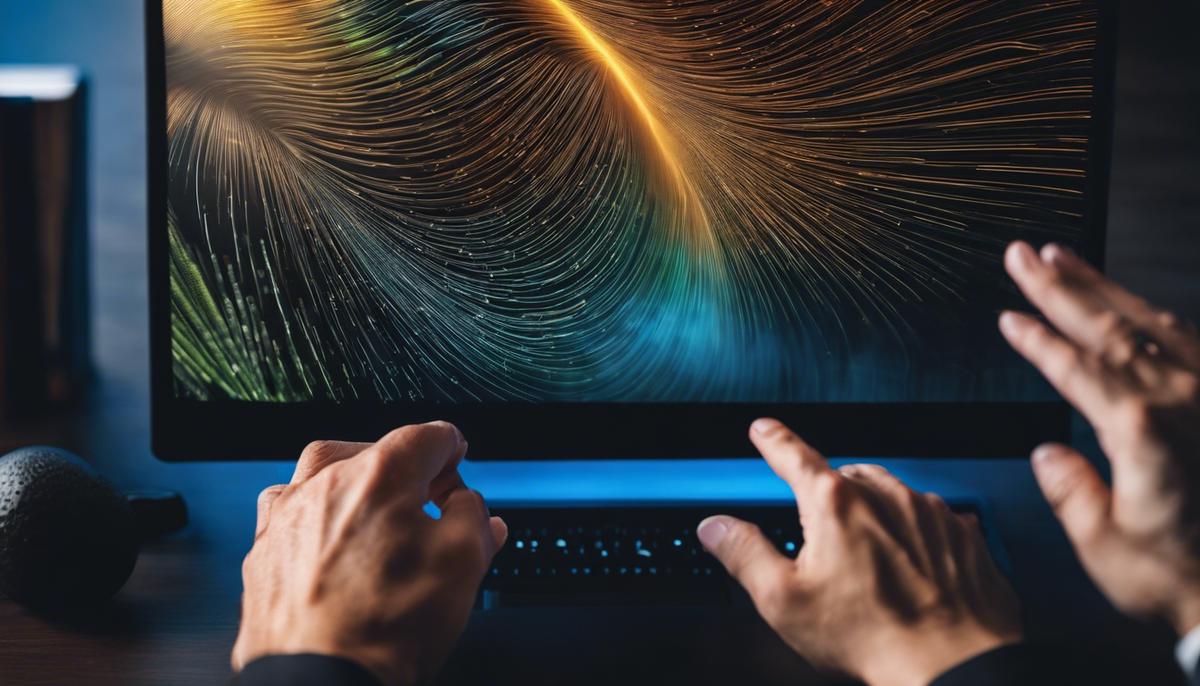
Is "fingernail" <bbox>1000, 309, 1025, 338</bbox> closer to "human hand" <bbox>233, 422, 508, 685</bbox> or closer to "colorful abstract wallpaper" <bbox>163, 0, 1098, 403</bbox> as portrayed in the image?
"colorful abstract wallpaper" <bbox>163, 0, 1098, 403</bbox>

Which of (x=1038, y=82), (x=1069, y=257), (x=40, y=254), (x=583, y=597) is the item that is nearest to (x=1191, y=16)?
(x=1038, y=82)

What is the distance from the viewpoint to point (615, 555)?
2.33ft

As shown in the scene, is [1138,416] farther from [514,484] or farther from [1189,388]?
[514,484]

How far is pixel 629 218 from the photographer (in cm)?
78

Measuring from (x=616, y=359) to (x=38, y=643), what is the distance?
533 mm

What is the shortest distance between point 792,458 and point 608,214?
0.30 meters

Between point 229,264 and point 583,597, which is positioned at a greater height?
point 229,264

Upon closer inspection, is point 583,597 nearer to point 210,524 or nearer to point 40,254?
point 210,524

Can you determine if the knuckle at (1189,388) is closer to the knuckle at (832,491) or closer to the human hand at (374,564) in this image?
the knuckle at (832,491)

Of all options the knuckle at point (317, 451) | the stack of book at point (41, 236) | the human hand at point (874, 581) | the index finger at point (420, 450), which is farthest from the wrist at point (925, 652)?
the stack of book at point (41, 236)

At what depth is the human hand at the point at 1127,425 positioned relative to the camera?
49 centimetres

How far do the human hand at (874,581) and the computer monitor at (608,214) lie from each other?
0.23m

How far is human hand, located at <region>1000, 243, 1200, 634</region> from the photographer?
493 millimetres

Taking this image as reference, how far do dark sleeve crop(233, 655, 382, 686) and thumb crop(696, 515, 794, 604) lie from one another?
10.2 inches
